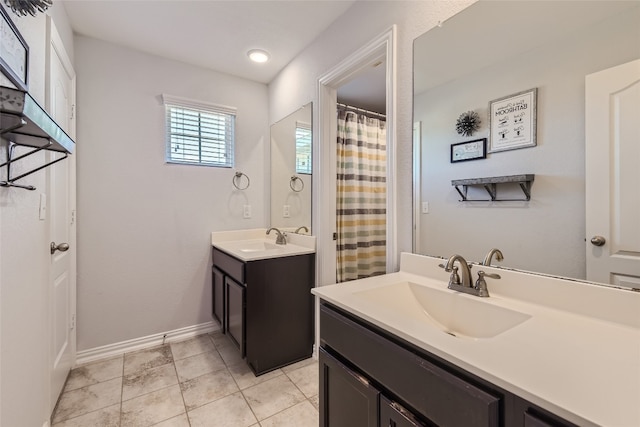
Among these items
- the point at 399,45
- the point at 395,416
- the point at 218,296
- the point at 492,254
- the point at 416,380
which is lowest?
the point at 218,296

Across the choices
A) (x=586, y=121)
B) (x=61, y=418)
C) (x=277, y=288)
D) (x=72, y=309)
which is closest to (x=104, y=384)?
(x=61, y=418)

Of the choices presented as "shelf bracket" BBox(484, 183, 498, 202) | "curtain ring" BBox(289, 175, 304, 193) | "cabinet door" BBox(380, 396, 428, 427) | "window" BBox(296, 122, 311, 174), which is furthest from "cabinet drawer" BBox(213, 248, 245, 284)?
"shelf bracket" BBox(484, 183, 498, 202)

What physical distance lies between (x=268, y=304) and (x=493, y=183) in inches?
60.7

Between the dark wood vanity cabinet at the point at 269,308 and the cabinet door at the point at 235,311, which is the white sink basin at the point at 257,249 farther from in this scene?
the cabinet door at the point at 235,311

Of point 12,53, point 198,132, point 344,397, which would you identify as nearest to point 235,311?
Answer: point 344,397

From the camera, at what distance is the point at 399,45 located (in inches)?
57.6

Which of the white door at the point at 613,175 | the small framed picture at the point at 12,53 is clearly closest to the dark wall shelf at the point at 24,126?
the small framed picture at the point at 12,53

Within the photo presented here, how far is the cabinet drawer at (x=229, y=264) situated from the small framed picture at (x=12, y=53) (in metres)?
1.36

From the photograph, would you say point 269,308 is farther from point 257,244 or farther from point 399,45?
point 399,45

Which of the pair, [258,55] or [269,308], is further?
[258,55]

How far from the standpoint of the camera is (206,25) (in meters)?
1.93

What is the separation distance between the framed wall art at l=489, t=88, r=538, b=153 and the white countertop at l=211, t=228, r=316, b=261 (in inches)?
53.8

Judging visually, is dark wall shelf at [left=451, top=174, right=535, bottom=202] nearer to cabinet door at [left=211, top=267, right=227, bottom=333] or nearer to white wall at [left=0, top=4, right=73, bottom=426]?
white wall at [left=0, top=4, right=73, bottom=426]

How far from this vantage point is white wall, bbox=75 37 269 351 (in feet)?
6.89
